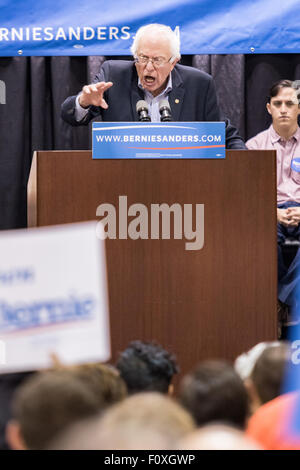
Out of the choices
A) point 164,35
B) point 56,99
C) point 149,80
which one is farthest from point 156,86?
point 56,99

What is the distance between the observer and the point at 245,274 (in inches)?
105

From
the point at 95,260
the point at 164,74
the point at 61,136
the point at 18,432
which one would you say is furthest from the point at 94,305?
the point at 61,136

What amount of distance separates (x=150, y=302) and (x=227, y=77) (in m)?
2.84

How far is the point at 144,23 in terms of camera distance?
430 centimetres

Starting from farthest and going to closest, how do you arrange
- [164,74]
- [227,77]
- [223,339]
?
1. [227,77]
2. [164,74]
3. [223,339]

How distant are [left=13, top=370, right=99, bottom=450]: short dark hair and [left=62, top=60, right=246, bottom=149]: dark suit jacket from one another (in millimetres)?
2474

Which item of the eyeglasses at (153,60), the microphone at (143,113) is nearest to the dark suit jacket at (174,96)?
the eyeglasses at (153,60)

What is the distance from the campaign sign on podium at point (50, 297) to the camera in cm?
122

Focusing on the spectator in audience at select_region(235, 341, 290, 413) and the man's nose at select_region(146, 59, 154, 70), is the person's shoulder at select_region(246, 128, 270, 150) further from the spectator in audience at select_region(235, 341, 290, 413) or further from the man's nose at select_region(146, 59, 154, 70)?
the spectator in audience at select_region(235, 341, 290, 413)

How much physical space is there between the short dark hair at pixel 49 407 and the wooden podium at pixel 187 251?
4.76ft

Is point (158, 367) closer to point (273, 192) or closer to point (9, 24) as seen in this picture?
point (273, 192)

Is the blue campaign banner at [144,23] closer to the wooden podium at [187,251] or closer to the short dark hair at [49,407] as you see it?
the wooden podium at [187,251]

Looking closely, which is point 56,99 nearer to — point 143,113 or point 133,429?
Result: point 143,113

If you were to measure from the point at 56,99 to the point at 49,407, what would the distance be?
4.19m
